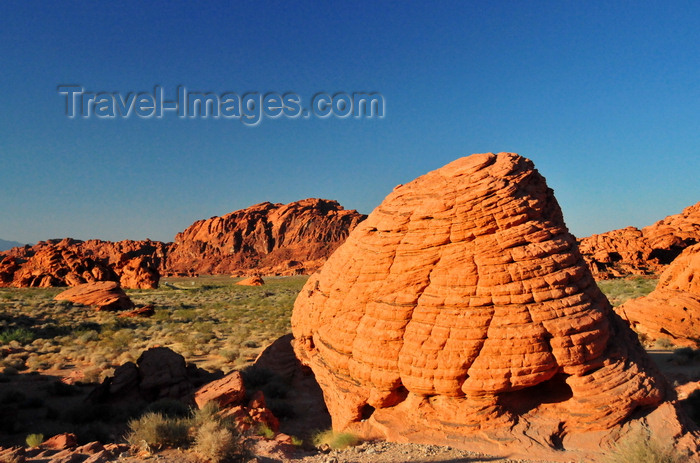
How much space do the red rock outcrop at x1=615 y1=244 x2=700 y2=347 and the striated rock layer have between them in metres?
11.1

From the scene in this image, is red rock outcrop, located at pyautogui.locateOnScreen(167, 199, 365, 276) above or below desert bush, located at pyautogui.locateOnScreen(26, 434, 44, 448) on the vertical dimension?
above

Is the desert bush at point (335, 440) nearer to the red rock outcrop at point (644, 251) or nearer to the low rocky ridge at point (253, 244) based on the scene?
the red rock outcrop at point (644, 251)

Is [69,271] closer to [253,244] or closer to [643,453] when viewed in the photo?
[643,453]

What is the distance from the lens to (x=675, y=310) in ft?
59.4

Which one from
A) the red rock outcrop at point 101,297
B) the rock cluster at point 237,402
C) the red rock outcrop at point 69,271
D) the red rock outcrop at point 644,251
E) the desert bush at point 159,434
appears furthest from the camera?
the red rock outcrop at point 69,271

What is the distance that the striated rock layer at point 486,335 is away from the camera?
25.2 ft

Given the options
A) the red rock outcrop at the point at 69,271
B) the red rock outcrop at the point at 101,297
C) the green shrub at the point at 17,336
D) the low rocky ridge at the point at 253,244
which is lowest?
the green shrub at the point at 17,336

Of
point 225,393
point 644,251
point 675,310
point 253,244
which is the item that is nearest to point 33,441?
point 225,393

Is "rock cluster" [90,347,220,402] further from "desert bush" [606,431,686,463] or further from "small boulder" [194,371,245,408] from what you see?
"desert bush" [606,431,686,463]

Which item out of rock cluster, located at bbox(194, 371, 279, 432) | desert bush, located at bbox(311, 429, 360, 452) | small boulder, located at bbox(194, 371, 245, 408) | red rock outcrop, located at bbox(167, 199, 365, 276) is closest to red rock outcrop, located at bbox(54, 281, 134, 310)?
rock cluster, located at bbox(194, 371, 279, 432)

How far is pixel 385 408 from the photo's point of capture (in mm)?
9016

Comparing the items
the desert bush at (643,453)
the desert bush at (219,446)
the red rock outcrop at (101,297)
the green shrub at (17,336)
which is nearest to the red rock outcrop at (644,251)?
the desert bush at (643,453)

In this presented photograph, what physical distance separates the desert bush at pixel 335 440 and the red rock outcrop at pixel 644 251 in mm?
46509

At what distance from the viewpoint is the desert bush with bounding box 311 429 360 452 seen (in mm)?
8261
